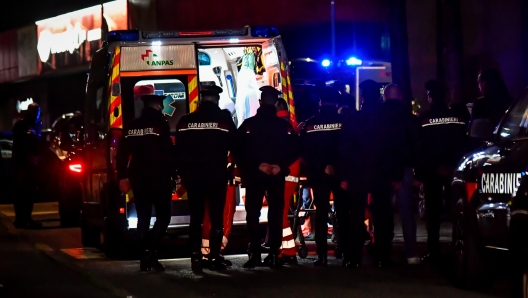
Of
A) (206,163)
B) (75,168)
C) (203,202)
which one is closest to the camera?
(206,163)

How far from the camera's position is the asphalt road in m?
8.90

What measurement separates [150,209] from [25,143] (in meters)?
6.46

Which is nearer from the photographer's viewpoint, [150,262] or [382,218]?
[382,218]

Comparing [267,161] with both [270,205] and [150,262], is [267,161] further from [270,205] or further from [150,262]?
[150,262]

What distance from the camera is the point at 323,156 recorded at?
10.6m

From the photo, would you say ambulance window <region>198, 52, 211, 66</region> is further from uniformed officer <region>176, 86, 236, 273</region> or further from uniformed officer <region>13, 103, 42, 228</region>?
uniformed officer <region>176, 86, 236, 273</region>

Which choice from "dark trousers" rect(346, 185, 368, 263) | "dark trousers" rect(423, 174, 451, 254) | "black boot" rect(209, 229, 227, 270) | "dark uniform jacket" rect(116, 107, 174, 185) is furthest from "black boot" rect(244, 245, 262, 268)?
"dark trousers" rect(423, 174, 451, 254)

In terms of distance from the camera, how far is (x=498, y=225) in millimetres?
7605

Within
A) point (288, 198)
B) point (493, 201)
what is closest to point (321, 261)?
point (288, 198)

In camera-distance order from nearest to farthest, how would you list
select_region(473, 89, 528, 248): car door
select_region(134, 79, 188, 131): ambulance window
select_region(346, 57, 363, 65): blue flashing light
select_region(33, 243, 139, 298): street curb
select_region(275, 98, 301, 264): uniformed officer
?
select_region(473, 89, 528, 248): car door
select_region(33, 243, 139, 298): street curb
select_region(275, 98, 301, 264): uniformed officer
select_region(134, 79, 188, 131): ambulance window
select_region(346, 57, 363, 65): blue flashing light

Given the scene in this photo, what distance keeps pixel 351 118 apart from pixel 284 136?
70 centimetres

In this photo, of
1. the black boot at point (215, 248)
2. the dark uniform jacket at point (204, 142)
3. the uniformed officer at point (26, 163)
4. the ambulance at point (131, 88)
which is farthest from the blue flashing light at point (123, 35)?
the uniformed officer at point (26, 163)

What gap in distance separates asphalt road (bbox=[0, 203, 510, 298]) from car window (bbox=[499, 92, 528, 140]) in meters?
1.33

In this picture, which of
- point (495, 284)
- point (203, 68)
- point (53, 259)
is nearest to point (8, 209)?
point (203, 68)
